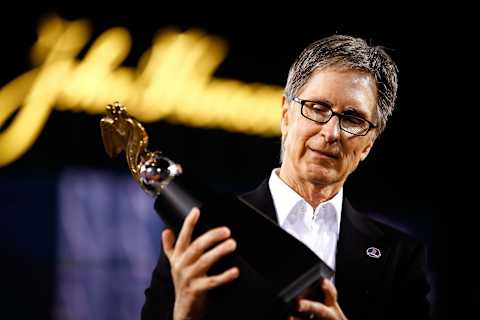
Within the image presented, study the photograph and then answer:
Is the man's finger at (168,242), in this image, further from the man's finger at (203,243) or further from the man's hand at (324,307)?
the man's hand at (324,307)

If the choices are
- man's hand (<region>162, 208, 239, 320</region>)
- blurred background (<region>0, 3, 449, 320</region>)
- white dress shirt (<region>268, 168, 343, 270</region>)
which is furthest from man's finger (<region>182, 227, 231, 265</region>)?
blurred background (<region>0, 3, 449, 320</region>)

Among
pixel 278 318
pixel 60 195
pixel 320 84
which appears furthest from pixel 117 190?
pixel 278 318

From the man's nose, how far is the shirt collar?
0.11 meters

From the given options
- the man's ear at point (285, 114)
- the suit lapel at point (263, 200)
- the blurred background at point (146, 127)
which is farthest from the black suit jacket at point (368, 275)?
the blurred background at point (146, 127)

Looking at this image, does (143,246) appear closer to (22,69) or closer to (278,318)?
(22,69)

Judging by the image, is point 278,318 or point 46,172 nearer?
point 278,318

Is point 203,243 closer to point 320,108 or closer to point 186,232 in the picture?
point 186,232

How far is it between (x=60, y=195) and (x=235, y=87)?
1102mm

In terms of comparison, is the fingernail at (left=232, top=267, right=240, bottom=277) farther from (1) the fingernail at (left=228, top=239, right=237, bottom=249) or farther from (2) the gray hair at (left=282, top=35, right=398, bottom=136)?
(2) the gray hair at (left=282, top=35, right=398, bottom=136)

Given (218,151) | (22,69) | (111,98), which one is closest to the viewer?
(22,69)

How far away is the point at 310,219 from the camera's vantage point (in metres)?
0.99

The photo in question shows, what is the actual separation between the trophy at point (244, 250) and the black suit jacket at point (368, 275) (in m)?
0.14

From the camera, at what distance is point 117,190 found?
10.6 feet

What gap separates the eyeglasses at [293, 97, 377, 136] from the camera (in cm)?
96
